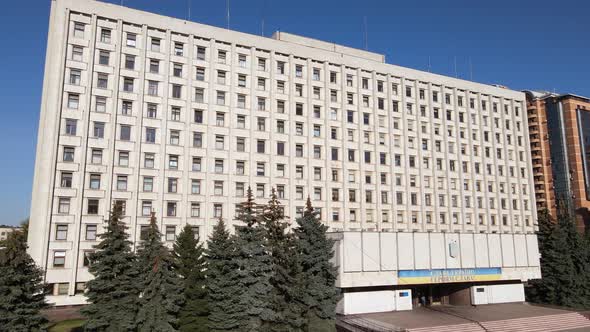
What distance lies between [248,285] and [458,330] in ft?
61.5

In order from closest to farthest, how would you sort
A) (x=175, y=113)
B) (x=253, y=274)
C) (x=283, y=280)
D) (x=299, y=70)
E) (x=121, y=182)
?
(x=253, y=274) < (x=283, y=280) < (x=121, y=182) < (x=175, y=113) < (x=299, y=70)

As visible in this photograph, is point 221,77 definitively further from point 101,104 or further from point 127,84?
point 101,104

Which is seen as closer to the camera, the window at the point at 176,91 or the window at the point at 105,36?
the window at the point at 105,36

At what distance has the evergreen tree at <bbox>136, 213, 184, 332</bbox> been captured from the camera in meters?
30.1

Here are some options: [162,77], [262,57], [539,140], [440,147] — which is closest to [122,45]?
[162,77]

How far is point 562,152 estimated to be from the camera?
3829 inches

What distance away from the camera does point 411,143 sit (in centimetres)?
6706

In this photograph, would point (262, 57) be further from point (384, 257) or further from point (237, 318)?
point (237, 318)

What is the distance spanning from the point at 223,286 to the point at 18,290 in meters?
12.9

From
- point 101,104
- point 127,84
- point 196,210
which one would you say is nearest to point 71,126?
point 101,104

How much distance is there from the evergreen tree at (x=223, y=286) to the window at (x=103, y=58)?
84.7 ft

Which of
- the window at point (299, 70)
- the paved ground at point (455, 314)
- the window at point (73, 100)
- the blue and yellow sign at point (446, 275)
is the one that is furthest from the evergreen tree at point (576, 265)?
the window at point (73, 100)

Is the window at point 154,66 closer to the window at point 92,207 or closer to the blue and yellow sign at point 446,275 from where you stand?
the window at point 92,207

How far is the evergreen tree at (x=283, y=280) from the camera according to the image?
3262 cm
